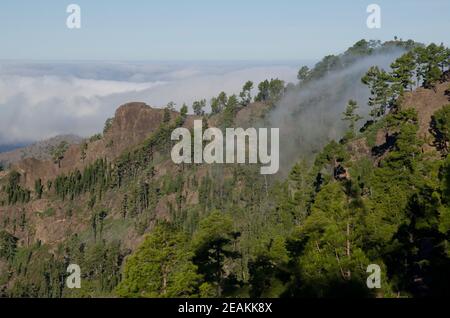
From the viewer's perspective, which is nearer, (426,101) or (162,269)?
(162,269)

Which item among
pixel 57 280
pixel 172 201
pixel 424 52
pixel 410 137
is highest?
pixel 424 52

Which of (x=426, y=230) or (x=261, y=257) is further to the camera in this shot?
(x=261, y=257)

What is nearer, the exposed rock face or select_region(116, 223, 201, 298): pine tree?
select_region(116, 223, 201, 298): pine tree

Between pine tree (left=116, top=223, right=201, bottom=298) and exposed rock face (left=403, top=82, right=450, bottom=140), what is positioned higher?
exposed rock face (left=403, top=82, right=450, bottom=140)

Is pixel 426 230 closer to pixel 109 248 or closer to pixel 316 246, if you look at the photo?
pixel 316 246

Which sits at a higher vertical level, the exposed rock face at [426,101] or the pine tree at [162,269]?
the exposed rock face at [426,101]

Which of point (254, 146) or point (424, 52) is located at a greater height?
point (424, 52)

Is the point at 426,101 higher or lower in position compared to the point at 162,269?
higher

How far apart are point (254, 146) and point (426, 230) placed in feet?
494

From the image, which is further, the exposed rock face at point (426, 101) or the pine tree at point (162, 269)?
the exposed rock face at point (426, 101)
